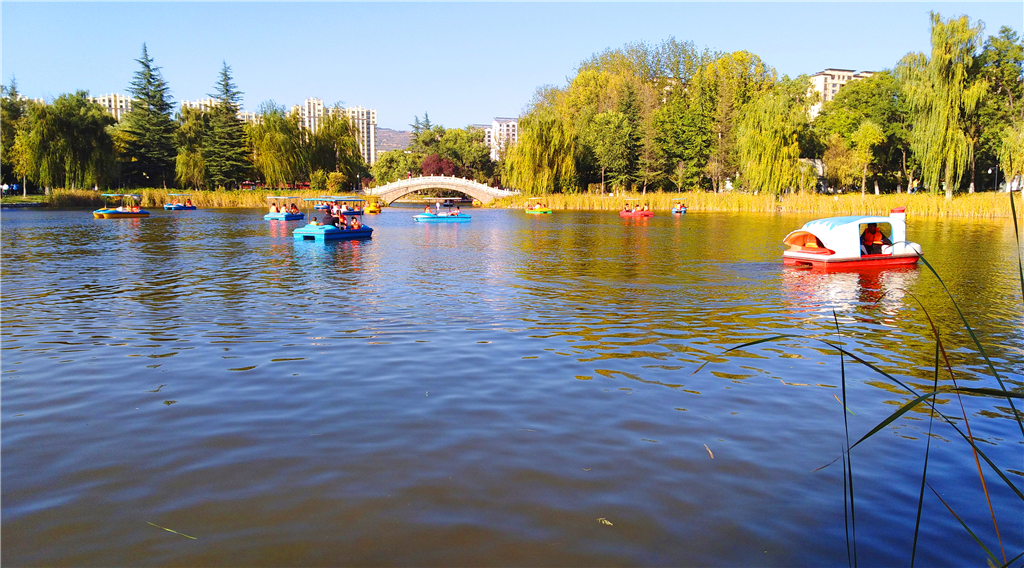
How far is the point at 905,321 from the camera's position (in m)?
11.9

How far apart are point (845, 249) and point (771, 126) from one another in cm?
3776

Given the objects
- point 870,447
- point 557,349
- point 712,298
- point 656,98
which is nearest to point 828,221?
point 712,298

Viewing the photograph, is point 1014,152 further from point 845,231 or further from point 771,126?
point 845,231

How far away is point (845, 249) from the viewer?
63.1 feet

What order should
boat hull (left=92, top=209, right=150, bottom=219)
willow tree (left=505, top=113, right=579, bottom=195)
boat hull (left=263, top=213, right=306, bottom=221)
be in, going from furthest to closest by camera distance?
willow tree (left=505, top=113, right=579, bottom=195), boat hull (left=263, top=213, right=306, bottom=221), boat hull (left=92, top=209, right=150, bottom=219)

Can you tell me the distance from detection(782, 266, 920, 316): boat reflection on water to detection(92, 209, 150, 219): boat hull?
40952 millimetres

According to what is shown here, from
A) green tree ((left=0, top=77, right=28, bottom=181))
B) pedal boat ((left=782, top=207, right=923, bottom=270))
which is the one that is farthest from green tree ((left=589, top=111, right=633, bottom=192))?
green tree ((left=0, top=77, right=28, bottom=181))

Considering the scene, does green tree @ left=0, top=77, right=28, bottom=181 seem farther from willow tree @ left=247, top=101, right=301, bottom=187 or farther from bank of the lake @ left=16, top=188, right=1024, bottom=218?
willow tree @ left=247, top=101, right=301, bottom=187

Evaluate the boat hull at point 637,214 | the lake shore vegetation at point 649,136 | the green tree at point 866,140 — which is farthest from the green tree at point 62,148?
the green tree at point 866,140

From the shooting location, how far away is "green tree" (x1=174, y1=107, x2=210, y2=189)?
70500 mm

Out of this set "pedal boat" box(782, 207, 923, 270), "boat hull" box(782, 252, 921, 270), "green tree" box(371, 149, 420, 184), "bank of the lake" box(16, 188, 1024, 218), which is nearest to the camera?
"boat hull" box(782, 252, 921, 270)

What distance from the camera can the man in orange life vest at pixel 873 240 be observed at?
20344mm

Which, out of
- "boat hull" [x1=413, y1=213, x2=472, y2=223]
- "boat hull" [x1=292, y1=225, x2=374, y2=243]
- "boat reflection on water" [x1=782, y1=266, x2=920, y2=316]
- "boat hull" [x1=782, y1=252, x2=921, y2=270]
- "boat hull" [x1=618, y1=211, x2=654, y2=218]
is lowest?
"boat reflection on water" [x1=782, y1=266, x2=920, y2=316]

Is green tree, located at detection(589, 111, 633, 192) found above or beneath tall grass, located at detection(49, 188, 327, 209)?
above
